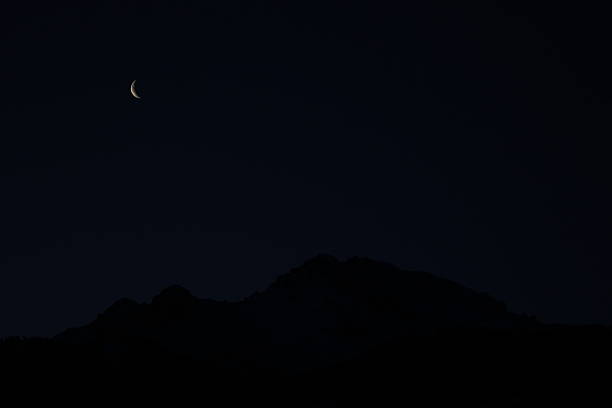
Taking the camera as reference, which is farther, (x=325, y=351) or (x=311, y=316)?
(x=311, y=316)

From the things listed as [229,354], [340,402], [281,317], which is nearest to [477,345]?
[340,402]

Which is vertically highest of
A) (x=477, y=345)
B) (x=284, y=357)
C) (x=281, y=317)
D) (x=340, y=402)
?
(x=281, y=317)

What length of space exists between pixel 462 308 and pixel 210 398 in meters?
46.8

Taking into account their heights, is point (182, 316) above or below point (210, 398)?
above

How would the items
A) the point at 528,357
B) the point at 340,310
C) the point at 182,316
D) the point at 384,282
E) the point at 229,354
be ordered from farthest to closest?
1. the point at 384,282
2. the point at 340,310
3. the point at 182,316
4. the point at 229,354
5. the point at 528,357

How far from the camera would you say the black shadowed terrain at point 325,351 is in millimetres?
39438

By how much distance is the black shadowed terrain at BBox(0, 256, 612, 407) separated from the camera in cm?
3944

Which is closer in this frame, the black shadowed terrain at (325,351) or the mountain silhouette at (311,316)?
the black shadowed terrain at (325,351)

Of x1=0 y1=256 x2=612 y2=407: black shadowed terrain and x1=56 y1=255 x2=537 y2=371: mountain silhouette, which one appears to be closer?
x1=0 y1=256 x2=612 y2=407: black shadowed terrain

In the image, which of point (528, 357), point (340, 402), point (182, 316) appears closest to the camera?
point (340, 402)

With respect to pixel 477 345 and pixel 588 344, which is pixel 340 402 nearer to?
pixel 477 345

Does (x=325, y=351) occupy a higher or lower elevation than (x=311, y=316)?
lower

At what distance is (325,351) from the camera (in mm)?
70812

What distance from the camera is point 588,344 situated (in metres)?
45.4
